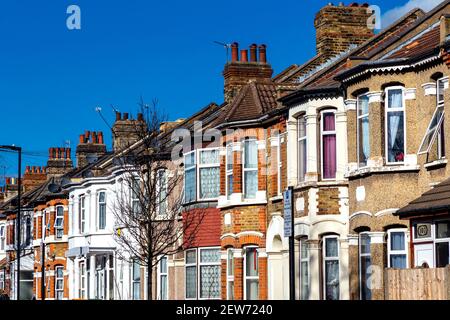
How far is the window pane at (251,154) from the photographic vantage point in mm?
33219

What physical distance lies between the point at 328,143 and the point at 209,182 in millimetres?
8642

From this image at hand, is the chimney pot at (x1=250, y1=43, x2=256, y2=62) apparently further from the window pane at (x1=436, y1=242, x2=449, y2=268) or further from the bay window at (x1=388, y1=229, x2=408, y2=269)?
the window pane at (x1=436, y1=242, x2=449, y2=268)

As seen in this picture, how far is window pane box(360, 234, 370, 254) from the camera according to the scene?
25.7 m

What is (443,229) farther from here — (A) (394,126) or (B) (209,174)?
(B) (209,174)

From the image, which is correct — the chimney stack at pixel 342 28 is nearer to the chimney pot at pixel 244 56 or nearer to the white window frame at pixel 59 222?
the chimney pot at pixel 244 56

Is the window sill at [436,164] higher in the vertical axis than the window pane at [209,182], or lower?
lower

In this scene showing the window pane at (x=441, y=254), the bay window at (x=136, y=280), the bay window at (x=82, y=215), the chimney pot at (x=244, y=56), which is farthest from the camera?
the bay window at (x=82, y=215)

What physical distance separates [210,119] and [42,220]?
2446 cm

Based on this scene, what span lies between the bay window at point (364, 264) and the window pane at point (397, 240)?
1.06 meters

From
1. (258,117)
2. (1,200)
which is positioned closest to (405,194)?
(258,117)

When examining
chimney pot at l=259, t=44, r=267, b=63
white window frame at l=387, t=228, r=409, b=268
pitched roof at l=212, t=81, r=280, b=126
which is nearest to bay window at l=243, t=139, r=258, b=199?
pitched roof at l=212, t=81, r=280, b=126

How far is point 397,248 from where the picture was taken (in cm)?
2452

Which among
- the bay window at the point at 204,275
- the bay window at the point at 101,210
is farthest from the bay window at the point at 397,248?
the bay window at the point at 101,210

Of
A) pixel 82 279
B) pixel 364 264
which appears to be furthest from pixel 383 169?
pixel 82 279
